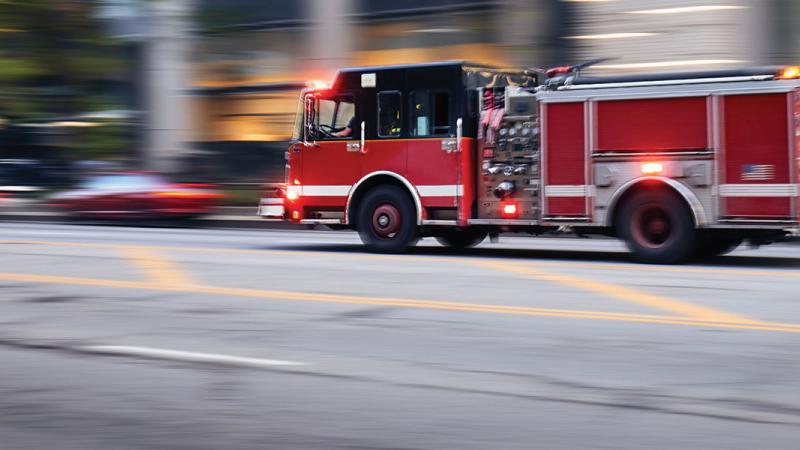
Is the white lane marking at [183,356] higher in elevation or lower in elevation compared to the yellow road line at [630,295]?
higher

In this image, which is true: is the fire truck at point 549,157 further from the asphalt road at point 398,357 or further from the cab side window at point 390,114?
the asphalt road at point 398,357

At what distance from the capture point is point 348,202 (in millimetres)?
15531

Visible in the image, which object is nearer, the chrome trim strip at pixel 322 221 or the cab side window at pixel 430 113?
the cab side window at pixel 430 113

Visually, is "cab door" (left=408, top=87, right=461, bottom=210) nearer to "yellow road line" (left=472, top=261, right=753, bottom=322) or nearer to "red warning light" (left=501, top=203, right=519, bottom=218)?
"red warning light" (left=501, top=203, right=519, bottom=218)

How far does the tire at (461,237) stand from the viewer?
1567 centimetres

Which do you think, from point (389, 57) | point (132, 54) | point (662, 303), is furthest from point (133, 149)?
point (662, 303)

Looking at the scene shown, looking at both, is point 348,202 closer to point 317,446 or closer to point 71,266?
point 71,266

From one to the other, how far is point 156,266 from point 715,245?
6660mm

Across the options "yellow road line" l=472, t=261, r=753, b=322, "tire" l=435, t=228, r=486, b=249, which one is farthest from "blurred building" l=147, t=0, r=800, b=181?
"yellow road line" l=472, t=261, r=753, b=322

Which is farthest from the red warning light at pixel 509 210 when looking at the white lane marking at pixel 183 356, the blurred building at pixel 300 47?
the blurred building at pixel 300 47

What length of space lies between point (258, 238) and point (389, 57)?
10.8 m

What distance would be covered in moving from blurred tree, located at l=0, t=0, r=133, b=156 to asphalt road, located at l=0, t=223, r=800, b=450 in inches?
973

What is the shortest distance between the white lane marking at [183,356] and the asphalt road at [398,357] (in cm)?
2

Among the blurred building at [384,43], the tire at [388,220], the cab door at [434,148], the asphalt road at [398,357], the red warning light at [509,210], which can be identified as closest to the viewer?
the asphalt road at [398,357]
